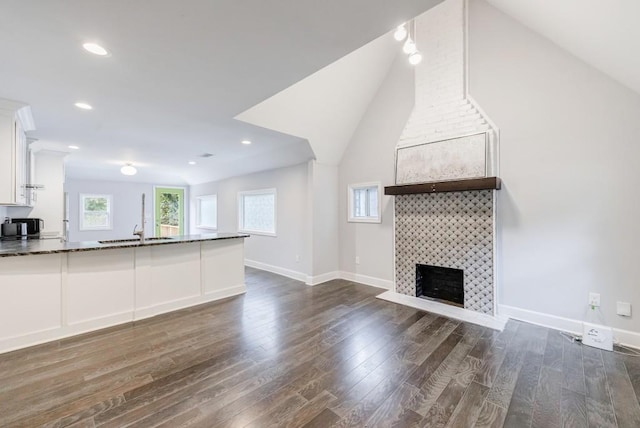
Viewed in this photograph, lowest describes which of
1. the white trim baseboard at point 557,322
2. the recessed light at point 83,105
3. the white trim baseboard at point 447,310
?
the white trim baseboard at point 447,310

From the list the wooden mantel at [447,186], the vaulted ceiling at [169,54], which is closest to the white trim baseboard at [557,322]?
the wooden mantel at [447,186]

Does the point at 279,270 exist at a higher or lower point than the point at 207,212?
lower

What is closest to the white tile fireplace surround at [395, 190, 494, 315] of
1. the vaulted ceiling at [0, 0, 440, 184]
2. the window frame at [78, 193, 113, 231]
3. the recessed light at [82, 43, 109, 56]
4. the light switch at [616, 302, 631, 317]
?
the light switch at [616, 302, 631, 317]

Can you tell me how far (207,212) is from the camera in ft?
29.2

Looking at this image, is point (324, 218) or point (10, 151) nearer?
point (10, 151)

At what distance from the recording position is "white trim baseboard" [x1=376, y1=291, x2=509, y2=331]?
3369mm

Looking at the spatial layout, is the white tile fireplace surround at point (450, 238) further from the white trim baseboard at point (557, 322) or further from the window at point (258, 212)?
the window at point (258, 212)

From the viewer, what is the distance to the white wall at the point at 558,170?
112 inches

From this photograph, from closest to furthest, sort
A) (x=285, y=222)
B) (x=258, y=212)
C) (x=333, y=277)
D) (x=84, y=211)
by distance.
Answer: (x=333, y=277), (x=285, y=222), (x=258, y=212), (x=84, y=211)

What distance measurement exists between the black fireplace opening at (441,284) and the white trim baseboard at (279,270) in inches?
83.5

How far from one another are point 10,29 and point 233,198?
5798mm

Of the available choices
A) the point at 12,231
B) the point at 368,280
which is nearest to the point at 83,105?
the point at 12,231

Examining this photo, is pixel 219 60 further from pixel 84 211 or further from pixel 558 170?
pixel 84 211

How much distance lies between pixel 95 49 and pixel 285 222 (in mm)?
4261
